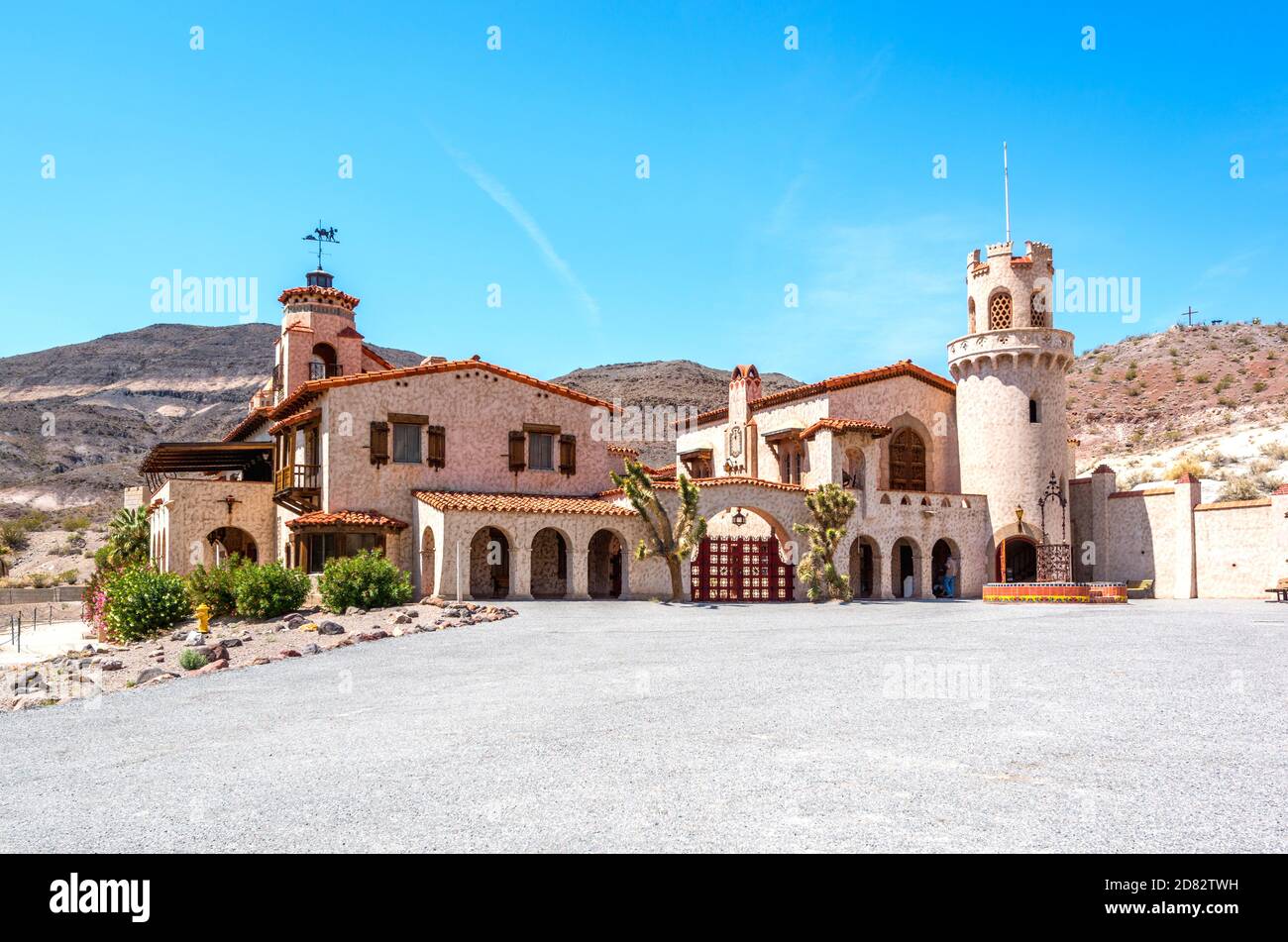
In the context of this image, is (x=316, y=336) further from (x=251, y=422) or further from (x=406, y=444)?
(x=406, y=444)

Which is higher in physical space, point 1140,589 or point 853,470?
point 853,470

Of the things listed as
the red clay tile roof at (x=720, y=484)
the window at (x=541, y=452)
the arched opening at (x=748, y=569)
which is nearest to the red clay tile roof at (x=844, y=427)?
A: the red clay tile roof at (x=720, y=484)

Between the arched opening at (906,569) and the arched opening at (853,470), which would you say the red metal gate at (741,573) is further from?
the arched opening at (906,569)

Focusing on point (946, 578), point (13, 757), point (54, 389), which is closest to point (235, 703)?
point (13, 757)

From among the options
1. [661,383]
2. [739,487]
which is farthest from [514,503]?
[661,383]

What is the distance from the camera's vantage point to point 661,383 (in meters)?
109

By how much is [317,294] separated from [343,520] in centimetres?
1653

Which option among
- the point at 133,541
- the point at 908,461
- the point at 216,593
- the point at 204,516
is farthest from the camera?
the point at 133,541

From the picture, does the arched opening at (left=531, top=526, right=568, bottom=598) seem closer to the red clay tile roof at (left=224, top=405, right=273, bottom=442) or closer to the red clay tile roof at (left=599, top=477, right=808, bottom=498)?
the red clay tile roof at (left=599, top=477, right=808, bottom=498)

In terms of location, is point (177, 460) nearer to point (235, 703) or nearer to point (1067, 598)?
point (235, 703)

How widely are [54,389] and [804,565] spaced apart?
387ft

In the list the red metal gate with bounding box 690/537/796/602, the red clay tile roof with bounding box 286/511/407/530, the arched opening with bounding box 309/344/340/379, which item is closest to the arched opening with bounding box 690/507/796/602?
the red metal gate with bounding box 690/537/796/602

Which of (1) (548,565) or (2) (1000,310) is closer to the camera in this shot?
(1) (548,565)

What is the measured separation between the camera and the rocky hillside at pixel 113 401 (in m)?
90.1
